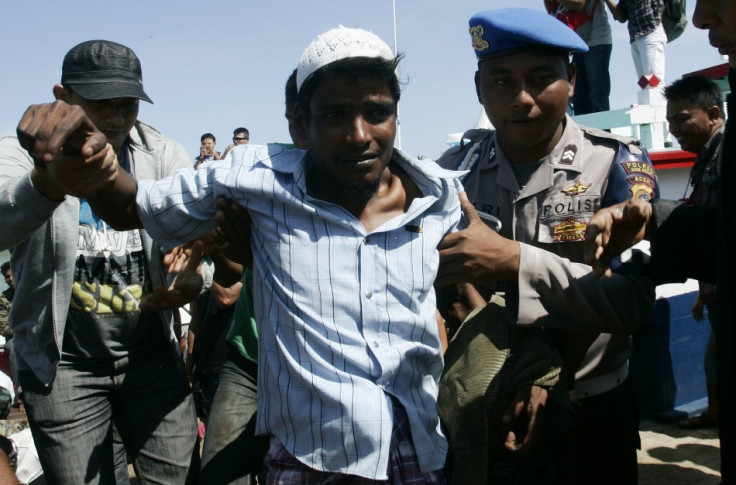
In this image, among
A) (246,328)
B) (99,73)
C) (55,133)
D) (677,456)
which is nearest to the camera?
(55,133)

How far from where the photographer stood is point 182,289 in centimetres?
237

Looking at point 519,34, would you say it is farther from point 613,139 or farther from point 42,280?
point 42,280

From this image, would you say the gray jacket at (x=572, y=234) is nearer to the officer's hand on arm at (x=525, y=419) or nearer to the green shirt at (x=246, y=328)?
the officer's hand on arm at (x=525, y=419)

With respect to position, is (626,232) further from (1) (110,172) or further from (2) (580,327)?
(1) (110,172)

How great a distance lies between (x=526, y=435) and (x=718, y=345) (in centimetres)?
69

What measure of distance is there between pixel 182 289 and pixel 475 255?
95cm

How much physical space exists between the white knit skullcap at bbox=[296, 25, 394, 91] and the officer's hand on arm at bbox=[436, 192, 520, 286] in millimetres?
566

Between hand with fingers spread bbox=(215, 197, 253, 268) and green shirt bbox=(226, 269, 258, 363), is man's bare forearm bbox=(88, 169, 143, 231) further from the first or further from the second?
green shirt bbox=(226, 269, 258, 363)

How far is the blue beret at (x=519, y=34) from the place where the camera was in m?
2.63

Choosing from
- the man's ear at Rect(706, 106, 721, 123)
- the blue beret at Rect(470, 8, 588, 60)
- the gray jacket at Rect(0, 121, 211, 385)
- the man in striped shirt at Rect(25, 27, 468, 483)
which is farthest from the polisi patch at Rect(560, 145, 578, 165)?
the man's ear at Rect(706, 106, 721, 123)

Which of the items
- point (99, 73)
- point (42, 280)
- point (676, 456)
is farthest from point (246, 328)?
point (676, 456)

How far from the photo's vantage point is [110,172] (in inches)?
77.6

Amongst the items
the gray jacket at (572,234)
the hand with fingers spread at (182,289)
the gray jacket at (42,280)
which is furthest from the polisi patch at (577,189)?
the gray jacket at (42,280)

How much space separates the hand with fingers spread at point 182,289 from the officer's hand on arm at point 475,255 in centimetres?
77
